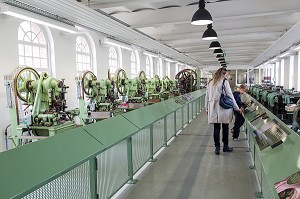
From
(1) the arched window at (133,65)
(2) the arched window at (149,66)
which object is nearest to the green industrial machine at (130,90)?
(1) the arched window at (133,65)

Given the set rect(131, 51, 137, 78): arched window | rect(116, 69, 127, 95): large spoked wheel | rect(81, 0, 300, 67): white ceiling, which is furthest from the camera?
rect(131, 51, 137, 78): arched window

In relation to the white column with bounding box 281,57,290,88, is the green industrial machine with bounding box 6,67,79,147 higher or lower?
lower

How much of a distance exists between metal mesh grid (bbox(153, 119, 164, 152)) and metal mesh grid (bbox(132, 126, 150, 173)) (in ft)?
1.62

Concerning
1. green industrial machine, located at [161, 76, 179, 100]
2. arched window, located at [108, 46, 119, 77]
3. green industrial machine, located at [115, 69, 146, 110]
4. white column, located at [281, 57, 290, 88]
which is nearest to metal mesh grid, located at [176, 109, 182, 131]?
green industrial machine, located at [115, 69, 146, 110]

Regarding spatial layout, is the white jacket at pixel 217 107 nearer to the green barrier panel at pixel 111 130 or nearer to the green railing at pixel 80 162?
the green railing at pixel 80 162

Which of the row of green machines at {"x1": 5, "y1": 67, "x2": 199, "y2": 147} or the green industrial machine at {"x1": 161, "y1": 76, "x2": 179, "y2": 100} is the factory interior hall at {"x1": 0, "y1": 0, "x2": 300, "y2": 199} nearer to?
the row of green machines at {"x1": 5, "y1": 67, "x2": 199, "y2": 147}

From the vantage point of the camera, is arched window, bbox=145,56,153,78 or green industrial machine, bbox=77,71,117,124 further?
arched window, bbox=145,56,153,78

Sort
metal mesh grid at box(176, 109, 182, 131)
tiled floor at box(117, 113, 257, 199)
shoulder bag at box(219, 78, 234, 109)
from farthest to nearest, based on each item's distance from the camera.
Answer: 1. metal mesh grid at box(176, 109, 182, 131)
2. shoulder bag at box(219, 78, 234, 109)
3. tiled floor at box(117, 113, 257, 199)

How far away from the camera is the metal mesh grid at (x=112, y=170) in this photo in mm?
2785

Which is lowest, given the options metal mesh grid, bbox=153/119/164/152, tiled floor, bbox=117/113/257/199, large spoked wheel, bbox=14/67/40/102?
tiled floor, bbox=117/113/257/199

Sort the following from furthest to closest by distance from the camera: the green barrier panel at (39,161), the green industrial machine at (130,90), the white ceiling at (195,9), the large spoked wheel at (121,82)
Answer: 1. the green industrial machine at (130,90)
2. the large spoked wheel at (121,82)
3. the white ceiling at (195,9)
4. the green barrier panel at (39,161)

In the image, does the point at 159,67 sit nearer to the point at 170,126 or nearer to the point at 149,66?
the point at 149,66

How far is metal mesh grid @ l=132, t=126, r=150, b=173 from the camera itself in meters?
3.89

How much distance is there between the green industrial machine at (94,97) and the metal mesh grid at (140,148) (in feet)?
6.39
